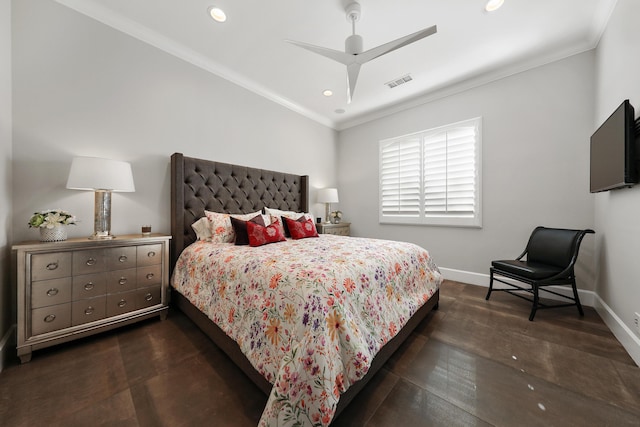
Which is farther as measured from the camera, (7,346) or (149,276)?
(149,276)

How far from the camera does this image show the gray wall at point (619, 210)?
169 cm

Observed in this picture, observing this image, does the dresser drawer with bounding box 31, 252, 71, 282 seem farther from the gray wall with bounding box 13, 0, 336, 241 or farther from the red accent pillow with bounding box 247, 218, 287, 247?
the red accent pillow with bounding box 247, 218, 287, 247

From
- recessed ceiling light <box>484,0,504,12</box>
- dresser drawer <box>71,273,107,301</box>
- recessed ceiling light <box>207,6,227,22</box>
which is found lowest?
dresser drawer <box>71,273,107,301</box>

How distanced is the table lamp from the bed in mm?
554

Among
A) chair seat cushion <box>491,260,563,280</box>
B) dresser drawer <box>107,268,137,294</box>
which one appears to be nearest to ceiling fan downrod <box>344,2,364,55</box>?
chair seat cushion <box>491,260,563,280</box>

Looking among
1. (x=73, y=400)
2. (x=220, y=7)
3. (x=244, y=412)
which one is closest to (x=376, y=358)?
(x=244, y=412)

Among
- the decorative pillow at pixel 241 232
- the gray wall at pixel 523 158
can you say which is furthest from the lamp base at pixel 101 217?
the gray wall at pixel 523 158

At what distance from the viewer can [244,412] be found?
1236mm

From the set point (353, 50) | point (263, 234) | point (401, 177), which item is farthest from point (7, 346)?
point (401, 177)

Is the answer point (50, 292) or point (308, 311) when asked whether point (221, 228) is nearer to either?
point (50, 292)

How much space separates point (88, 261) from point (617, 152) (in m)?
4.26

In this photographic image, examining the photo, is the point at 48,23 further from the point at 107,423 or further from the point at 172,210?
the point at 107,423

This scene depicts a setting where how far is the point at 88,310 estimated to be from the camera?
1.86 metres

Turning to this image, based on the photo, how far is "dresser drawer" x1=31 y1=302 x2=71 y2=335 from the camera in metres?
1.65
